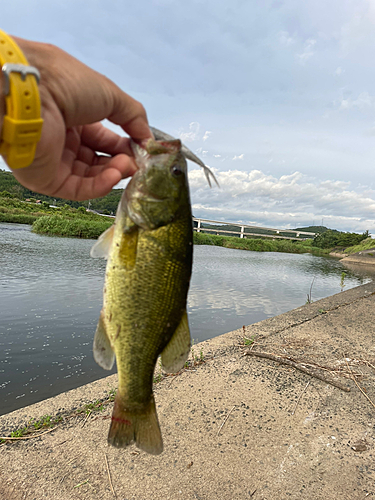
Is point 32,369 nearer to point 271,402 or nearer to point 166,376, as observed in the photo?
point 166,376

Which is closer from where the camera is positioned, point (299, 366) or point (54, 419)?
point (54, 419)

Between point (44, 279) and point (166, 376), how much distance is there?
7.68 metres

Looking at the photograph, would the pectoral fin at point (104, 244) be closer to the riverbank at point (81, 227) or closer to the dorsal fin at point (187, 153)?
the dorsal fin at point (187, 153)

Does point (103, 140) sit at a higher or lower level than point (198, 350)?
higher

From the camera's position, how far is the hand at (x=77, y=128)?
50.9 inches

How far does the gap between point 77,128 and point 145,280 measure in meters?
1.00

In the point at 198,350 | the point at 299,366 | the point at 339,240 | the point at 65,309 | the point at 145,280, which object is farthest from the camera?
the point at 339,240

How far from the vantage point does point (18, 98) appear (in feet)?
3.76

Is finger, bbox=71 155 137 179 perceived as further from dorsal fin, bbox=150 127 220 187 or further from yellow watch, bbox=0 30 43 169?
yellow watch, bbox=0 30 43 169

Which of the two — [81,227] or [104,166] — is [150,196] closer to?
[104,166]

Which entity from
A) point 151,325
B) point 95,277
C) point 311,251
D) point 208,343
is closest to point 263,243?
point 311,251

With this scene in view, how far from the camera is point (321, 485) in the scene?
2.46 metres

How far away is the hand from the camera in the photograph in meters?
1.29

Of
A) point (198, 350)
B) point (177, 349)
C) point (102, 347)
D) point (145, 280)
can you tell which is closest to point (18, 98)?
point (145, 280)
